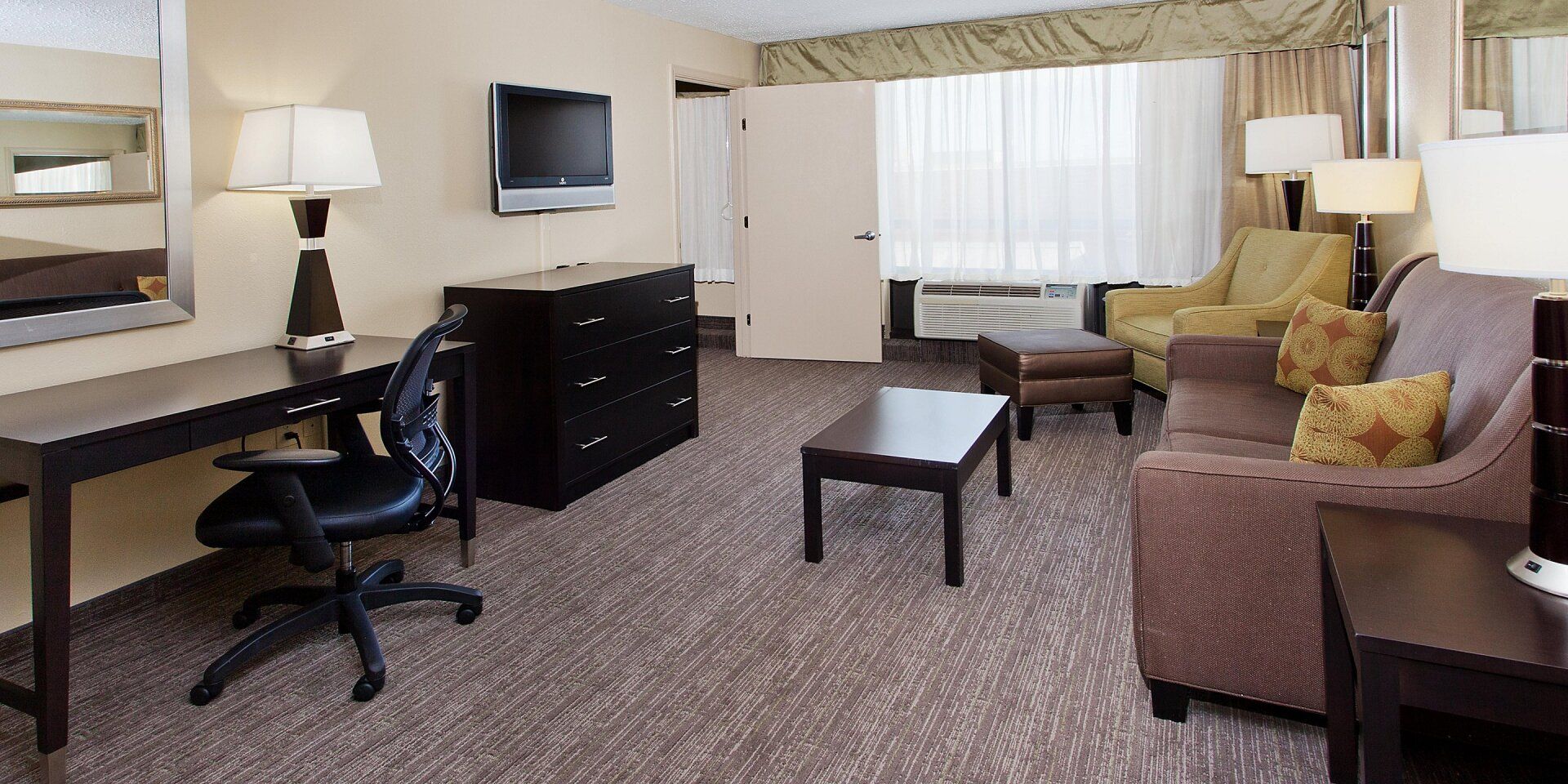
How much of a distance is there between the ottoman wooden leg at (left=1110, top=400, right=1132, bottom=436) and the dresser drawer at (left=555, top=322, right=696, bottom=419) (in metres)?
1.99

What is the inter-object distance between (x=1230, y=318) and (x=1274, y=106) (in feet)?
5.86

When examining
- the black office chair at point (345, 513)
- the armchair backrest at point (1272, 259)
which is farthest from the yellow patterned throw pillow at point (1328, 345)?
the black office chair at point (345, 513)

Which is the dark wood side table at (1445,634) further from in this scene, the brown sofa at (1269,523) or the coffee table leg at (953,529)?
the coffee table leg at (953,529)

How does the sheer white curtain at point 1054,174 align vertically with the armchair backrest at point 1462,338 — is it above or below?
above

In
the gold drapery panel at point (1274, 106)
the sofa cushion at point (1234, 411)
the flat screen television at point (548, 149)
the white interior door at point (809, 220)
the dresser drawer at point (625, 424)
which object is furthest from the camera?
the white interior door at point (809, 220)

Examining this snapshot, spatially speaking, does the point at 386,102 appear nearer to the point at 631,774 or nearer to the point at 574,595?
the point at 574,595

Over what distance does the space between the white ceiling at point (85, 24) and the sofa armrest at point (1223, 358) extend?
3.46m

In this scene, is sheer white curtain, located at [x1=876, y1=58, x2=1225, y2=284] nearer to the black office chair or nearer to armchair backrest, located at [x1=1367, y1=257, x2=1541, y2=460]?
armchair backrest, located at [x1=1367, y1=257, x2=1541, y2=460]

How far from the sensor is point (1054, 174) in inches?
242

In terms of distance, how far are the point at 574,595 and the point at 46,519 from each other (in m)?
1.34

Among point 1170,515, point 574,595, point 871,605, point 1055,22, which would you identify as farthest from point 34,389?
point 1055,22

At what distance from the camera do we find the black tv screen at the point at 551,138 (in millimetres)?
4203

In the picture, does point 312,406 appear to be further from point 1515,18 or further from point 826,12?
point 826,12

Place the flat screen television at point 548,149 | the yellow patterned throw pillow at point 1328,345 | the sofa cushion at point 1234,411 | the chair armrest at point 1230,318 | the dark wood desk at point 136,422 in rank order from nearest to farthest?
the dark wood desk at point 136,422
the sofa cushion at point 1234,411
the yellow patterned throw pillow at point 1328,345
the flat screen television at point 548,149
the chair armrest at point 1230,318
